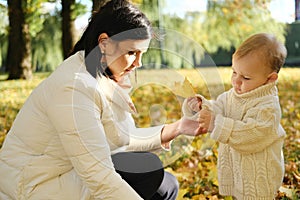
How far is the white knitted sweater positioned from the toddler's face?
0.03 metres

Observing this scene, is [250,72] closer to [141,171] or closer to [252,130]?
[252,130]

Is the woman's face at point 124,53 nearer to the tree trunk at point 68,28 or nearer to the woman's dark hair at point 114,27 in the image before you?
the woman's dark hair at point 114,27

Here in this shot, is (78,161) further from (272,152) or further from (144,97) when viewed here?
(144,97)

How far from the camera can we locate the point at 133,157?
1953 millimetres

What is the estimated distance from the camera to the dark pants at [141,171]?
6.30ft

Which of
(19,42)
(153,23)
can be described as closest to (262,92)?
(153,23)

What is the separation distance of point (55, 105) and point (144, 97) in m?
5.30

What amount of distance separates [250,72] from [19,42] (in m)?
8.19

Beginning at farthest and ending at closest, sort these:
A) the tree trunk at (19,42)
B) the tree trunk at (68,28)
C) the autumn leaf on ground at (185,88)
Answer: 1. the tree trunk at (19,42)
2. the tree trunk at (68,28)
3. the autumn leaf on ground at (185,88)

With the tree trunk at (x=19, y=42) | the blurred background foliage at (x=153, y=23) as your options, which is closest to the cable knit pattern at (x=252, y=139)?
the blurred background foliage at (x=153, y=23)

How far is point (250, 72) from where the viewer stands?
2.00m

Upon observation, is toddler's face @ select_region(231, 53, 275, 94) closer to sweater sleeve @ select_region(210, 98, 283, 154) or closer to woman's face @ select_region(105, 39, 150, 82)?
sweater sleeve @ select_region(210, 98, 283, 154)

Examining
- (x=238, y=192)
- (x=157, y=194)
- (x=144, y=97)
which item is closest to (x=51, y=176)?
(x=157, y=194)

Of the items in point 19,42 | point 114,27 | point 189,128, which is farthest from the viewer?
point 19,42
